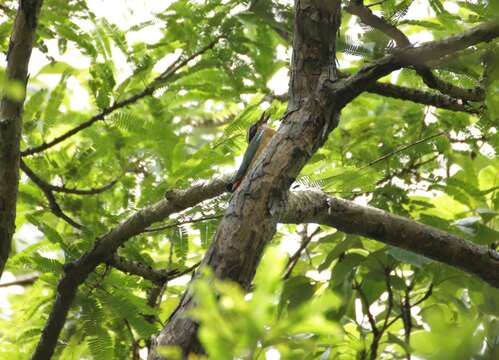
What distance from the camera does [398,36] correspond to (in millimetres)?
2473

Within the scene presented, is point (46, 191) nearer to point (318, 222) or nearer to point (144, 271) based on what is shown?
point (144, 271)

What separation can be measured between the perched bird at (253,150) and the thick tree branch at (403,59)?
1.56 feet

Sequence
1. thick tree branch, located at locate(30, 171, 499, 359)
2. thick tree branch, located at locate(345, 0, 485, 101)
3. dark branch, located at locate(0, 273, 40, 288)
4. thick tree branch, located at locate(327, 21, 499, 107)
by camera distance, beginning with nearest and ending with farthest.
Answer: thick tree branch, located at locate(327, 21, 499, 107) < thick tree branch, located at locate(345, 0, 485, 101) < thick tree branch, located at locate(30, 171, 499, 359) < dark branch, located at locate(0, 273, 40, 288)

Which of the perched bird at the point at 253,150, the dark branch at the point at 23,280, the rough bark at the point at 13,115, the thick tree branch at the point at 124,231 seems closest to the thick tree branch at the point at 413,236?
the perched bird at the point at 253,150

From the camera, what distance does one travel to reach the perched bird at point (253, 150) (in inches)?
103

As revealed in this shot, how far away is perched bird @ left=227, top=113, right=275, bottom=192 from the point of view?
2.62m

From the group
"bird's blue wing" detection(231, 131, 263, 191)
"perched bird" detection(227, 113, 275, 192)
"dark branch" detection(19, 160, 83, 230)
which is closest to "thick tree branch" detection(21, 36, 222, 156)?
"dark branch" detection(19, 160, 83, 230)

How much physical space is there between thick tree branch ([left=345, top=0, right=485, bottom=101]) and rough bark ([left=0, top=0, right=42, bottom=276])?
1.22 metres

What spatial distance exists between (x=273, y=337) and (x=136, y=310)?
7.09 ft

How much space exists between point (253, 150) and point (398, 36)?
2.35ft

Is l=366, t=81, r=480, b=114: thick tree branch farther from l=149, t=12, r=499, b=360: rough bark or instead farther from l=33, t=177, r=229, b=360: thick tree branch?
l=33, t=177, r=229, b=360: thick tree branch

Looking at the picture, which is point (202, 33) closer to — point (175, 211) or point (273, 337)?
point (175, 211)

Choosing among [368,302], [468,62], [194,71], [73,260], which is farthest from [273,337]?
[194,71]

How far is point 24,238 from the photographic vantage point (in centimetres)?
427
